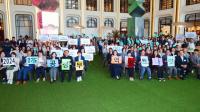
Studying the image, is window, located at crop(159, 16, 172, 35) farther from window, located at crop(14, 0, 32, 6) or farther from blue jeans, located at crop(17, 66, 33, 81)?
blue jeans, located at crop(17, 66, 33, 81)

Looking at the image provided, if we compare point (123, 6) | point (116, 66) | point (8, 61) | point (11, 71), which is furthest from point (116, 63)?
point (123, 6)

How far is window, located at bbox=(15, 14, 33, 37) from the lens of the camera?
29.3 meters

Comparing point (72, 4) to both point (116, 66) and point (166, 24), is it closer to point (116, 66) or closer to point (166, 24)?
point (166, 24)

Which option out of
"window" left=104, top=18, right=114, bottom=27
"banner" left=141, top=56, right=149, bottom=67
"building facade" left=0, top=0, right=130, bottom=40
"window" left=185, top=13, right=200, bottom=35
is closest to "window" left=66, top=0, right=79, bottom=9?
"building facade" left=0, top=0, right=130, bottom=40

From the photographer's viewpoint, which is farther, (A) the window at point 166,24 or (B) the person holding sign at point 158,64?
(A) the window at point 166,24

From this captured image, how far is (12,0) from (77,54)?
19284mm

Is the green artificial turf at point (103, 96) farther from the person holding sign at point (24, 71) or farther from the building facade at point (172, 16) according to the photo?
the building facade at point (172, 16)

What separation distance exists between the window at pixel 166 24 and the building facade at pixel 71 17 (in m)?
6.86

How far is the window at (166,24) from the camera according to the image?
94.4 feet

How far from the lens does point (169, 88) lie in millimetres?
9336

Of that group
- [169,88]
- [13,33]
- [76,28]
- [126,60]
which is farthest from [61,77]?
[76,28]

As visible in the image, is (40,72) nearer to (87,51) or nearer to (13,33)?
(87,51)

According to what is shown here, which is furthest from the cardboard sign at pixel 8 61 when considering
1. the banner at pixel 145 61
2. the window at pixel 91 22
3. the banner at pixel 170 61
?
the window at pixel 91 22

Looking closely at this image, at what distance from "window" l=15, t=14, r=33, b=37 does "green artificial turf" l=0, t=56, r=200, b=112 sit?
2094 cm
